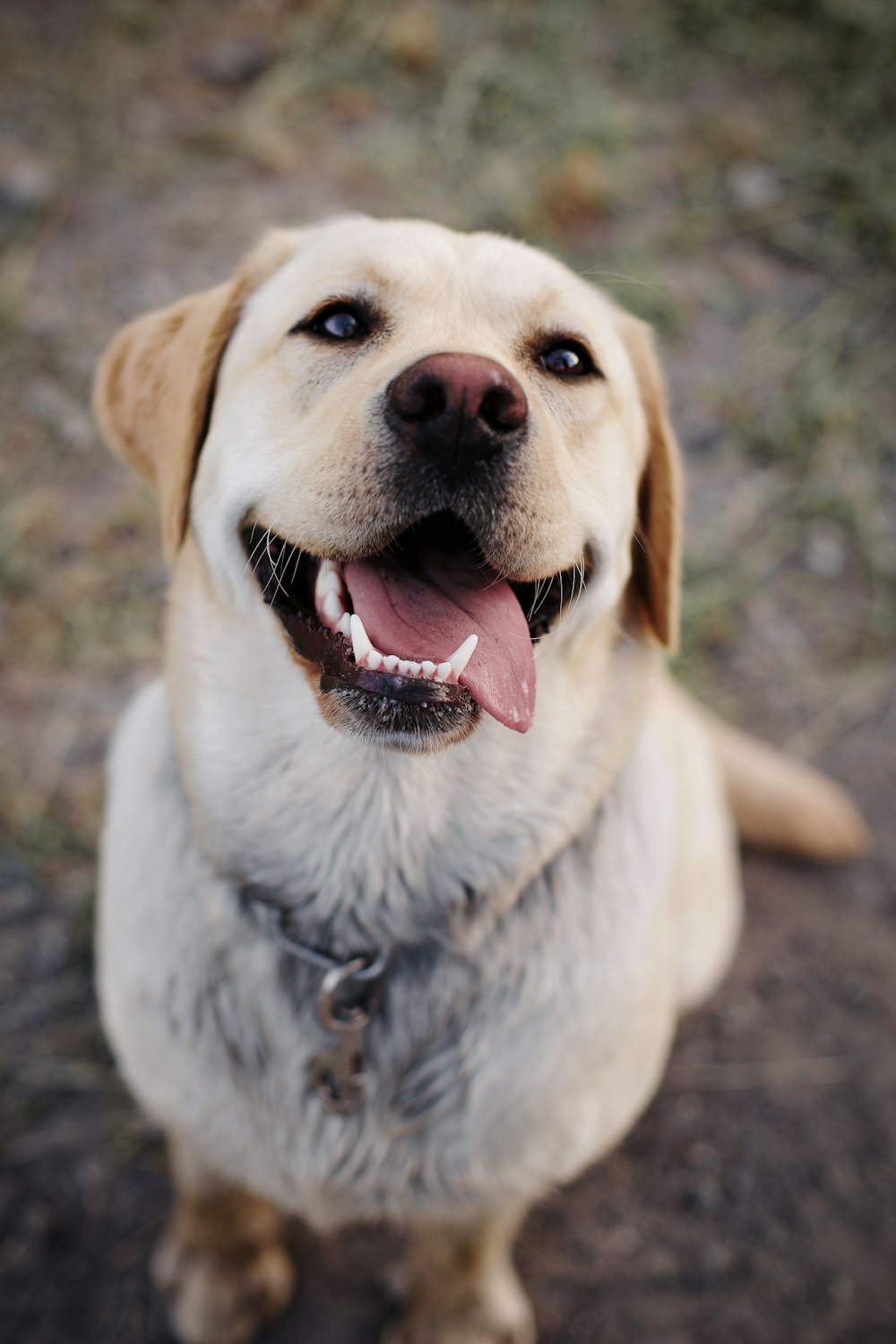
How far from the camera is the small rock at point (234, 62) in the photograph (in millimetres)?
4836

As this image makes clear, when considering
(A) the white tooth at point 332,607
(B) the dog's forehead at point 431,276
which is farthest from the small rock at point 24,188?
(A) the white tooth at point 332,607

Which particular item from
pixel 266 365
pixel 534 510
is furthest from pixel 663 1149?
pixel 266 365

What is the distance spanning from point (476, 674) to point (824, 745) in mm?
2718

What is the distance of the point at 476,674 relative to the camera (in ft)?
4.87

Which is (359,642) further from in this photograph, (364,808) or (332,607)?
(364,808)

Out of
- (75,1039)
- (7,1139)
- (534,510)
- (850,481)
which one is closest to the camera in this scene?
(534,510)

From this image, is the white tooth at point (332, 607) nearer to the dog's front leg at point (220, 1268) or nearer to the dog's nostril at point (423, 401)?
Result: the dog's nostril at point (423, 401)

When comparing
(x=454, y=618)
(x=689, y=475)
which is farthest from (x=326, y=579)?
(x=689, y=475)

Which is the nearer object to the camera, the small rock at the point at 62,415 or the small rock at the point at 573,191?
the small rock at the point at 62,415

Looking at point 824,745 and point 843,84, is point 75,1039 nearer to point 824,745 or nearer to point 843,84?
point 824,745

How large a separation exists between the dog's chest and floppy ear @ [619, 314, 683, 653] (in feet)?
1.65

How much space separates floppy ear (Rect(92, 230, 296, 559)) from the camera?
181 cm

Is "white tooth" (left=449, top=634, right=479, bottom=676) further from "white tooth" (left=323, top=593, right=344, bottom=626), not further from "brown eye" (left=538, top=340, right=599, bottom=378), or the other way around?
"brown eye" (left=538, top=340, right=599, bottom=378)

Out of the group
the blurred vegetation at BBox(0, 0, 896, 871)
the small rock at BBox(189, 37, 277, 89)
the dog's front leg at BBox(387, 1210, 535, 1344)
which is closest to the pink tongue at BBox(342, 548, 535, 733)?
the dog's front leg at BBox(387, 1210, 535, 1344)
